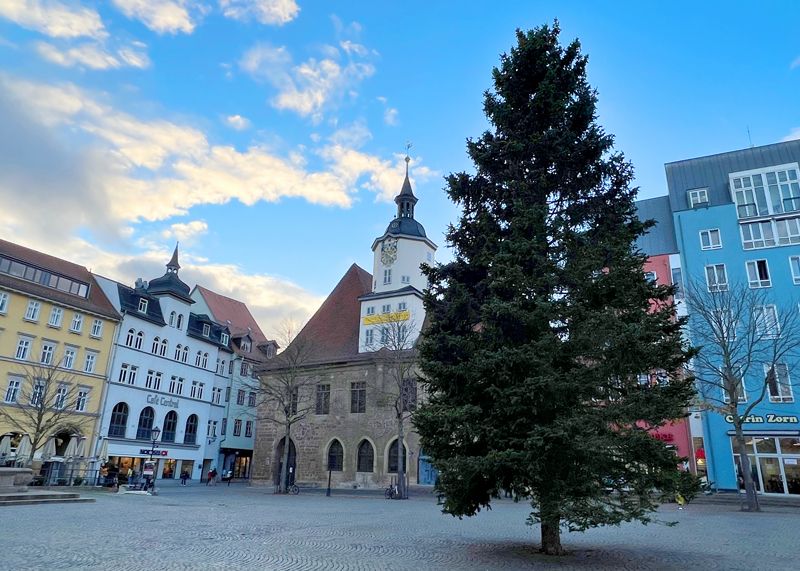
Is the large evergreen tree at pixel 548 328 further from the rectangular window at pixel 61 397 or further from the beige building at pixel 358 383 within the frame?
the rectangular window at pixel 61 397

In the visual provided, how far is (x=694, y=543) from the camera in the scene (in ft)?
38.9

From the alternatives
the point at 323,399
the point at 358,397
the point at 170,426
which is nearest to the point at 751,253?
the point at 358,397

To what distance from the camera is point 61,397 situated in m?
33.2

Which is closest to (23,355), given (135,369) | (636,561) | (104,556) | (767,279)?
(135,369)

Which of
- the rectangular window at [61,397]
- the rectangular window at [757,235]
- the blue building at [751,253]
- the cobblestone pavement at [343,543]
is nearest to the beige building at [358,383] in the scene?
the rectangular window at [61,397]

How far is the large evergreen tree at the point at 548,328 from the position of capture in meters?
8.87

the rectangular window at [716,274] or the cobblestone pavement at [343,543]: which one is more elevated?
the rectangular window at [716,274]

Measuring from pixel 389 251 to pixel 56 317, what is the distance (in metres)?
23.2

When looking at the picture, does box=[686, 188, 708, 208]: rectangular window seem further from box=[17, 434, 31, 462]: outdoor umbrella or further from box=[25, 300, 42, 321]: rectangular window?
box=[17, 434, 31, 462]: outdoor umbrella

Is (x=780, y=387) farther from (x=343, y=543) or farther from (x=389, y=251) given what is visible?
(x=343, y=543)

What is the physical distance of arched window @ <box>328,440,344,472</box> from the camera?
39312mm

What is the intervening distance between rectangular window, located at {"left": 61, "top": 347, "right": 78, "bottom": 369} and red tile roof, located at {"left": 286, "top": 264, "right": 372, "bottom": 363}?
15.8 m

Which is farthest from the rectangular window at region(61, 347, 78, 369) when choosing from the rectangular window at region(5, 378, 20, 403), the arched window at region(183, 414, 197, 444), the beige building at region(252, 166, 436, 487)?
the beige building at region(252, 166, 436, 487)

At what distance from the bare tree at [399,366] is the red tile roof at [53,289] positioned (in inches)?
758
